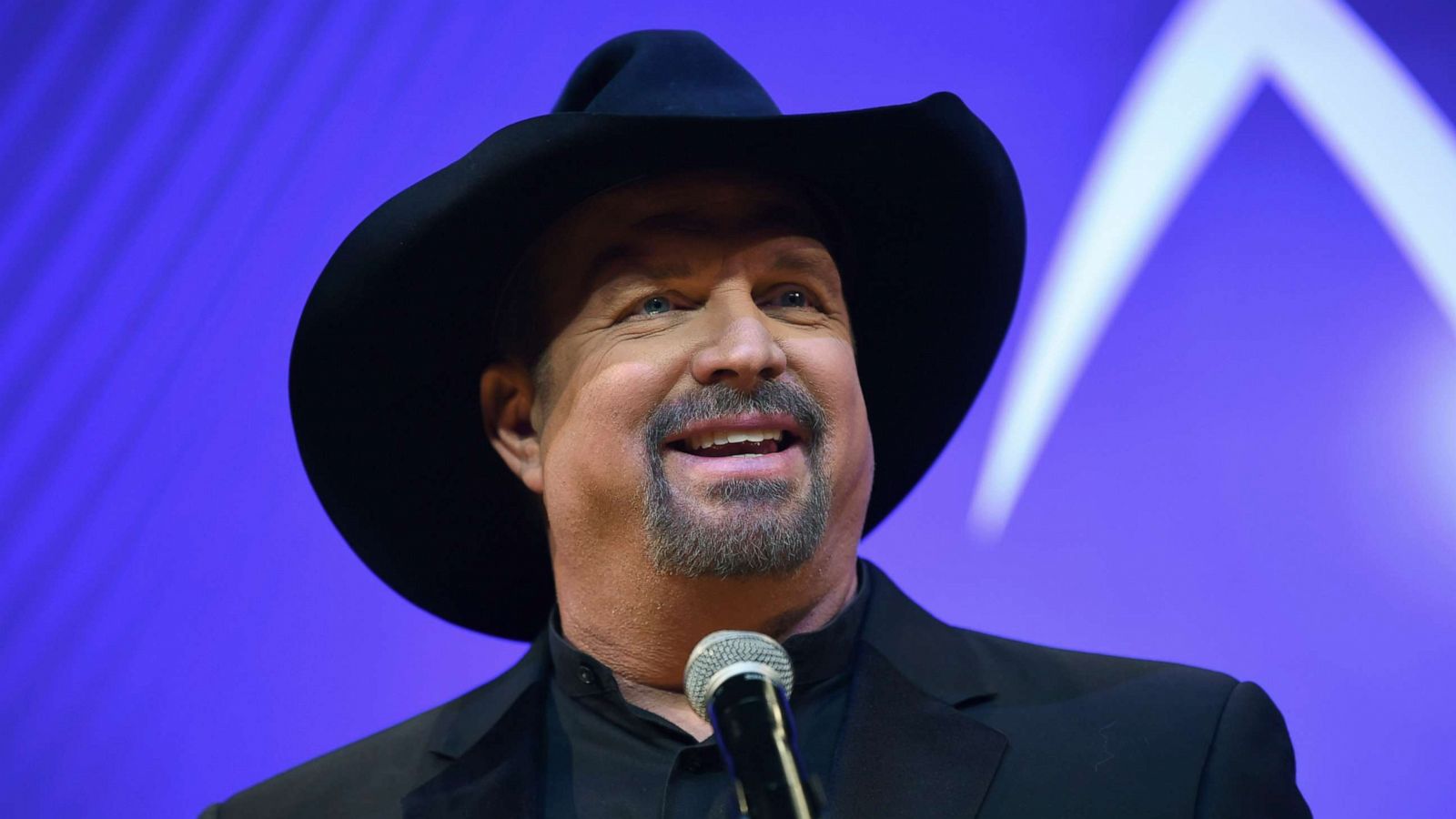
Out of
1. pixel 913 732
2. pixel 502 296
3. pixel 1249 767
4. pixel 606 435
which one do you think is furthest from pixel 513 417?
pixel 1249 767

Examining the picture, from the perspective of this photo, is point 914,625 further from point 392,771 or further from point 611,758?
point 392,771

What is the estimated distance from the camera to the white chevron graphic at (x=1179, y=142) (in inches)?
112

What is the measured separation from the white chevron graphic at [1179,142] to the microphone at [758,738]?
1.49m

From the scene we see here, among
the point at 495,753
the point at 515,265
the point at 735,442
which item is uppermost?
the point at 515,265

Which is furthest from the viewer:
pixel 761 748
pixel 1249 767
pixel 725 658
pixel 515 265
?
pixel 515 265

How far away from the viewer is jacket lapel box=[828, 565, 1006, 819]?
86.5 inches

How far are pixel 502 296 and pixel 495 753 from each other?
74 cm

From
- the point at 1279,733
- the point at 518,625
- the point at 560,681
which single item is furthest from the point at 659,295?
the point at 1279,733

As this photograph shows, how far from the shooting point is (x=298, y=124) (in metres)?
3.15

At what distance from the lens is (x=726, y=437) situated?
2.35 meters

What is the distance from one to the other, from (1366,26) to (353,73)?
6.17 feet

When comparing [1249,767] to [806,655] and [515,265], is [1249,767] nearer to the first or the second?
[806,655]

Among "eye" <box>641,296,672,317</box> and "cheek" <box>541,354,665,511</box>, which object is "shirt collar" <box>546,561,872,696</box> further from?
"eye" <box>641,296,672,317</box>

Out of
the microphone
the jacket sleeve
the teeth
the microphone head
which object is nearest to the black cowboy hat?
the teeth
